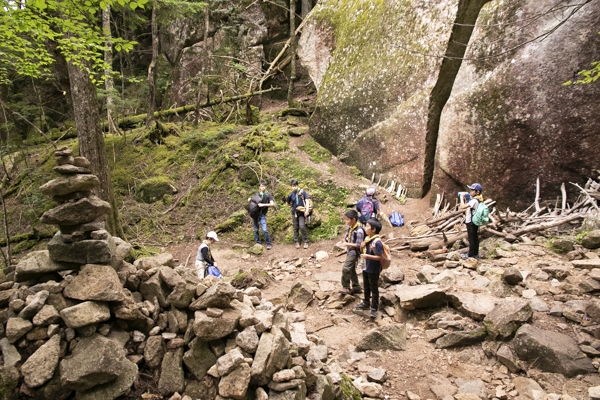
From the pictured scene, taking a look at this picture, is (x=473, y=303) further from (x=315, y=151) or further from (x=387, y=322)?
(x=315, y=151)

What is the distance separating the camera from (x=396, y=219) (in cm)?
1087

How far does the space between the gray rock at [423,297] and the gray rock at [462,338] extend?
2.76 ft

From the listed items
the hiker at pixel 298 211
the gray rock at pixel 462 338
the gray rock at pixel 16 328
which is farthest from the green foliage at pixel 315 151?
the gray rock at pixel 16 328

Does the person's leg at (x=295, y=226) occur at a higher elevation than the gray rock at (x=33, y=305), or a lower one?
lower

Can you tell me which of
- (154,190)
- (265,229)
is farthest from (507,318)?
(154,190)

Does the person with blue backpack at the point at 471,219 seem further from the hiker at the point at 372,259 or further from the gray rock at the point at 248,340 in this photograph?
the gray rock at the point at 248,340

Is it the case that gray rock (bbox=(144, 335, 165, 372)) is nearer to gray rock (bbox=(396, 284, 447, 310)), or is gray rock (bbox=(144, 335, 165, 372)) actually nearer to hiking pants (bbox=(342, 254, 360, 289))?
hiking pants (bbox=(342, 254, 360, 289))

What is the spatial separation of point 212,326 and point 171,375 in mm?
667

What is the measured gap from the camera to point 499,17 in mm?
9781

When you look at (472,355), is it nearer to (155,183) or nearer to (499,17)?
(499,17)

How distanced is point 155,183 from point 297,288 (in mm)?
9071

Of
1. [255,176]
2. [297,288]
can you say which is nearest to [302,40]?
[255,176]

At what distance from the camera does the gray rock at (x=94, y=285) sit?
142 inches

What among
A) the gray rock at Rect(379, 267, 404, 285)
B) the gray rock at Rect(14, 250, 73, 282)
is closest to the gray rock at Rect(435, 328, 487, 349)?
the gray rock at Rect(379, 267, 404, 285)
